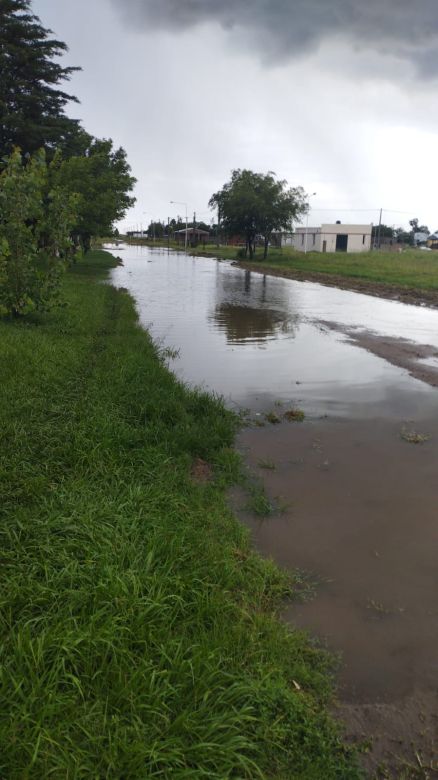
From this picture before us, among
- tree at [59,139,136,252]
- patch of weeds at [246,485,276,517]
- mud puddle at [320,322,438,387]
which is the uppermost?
tree at [59,139,136,252]

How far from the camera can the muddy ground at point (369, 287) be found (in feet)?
81.3

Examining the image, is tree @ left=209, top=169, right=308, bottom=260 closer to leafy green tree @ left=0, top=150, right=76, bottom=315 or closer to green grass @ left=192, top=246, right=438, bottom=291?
green grass @ left=192, top=246, right=438, bottom=291

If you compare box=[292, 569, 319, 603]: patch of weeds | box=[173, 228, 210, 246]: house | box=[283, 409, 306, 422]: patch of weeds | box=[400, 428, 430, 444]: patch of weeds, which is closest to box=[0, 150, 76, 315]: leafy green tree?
box=[283, 409, 306, 422]: patch of weeds

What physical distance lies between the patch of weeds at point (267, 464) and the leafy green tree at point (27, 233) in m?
6.14

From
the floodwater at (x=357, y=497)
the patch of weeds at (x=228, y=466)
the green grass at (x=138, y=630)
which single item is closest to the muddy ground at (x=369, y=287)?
the floodwater at (x=357, y=497)

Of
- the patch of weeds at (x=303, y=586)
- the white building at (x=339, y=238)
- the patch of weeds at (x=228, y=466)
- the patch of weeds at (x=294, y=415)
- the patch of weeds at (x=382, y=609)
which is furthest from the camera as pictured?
the white building at (x=339, y=238)

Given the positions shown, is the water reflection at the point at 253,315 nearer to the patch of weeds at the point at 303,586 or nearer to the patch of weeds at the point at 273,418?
the patch of weeds at the point at 273,418

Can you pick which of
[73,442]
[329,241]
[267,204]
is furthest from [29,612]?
[329,241]

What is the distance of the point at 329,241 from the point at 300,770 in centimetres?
8509

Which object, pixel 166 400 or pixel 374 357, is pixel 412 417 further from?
pixel 374 357

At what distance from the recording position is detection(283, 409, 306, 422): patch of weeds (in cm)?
733

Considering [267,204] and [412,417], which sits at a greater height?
[267,204]

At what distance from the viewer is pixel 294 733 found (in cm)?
A: 255

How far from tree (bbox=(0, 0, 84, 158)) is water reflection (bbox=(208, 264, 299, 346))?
42.4 feet
